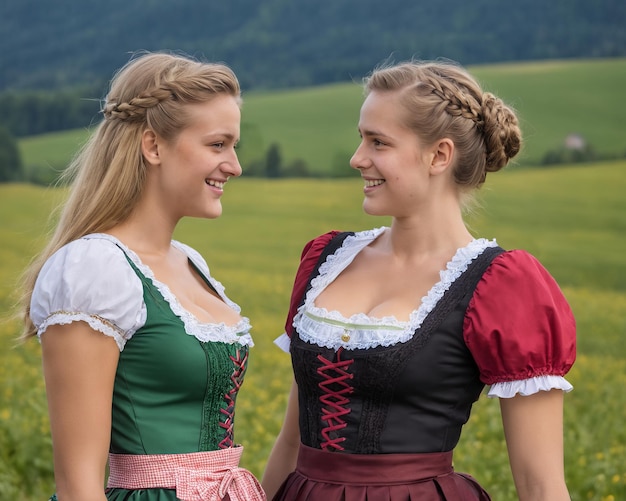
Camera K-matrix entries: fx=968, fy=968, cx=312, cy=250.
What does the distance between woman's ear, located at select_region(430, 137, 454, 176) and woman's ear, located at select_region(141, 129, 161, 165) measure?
70cm

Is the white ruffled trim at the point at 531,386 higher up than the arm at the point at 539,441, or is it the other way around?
the white ruffled trim at the point at 531,386

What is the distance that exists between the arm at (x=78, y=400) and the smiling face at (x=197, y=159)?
1.53 feet

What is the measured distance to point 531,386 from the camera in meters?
2.24

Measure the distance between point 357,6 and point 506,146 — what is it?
24725 mm

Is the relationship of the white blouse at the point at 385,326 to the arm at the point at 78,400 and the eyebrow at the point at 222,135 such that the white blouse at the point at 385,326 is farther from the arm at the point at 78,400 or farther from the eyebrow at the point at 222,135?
the arm at the point at 78,400

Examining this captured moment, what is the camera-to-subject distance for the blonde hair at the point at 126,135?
238cm

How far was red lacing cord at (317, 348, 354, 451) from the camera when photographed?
7.90ft

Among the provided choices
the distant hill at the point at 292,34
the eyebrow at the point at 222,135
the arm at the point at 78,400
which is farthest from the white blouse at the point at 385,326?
the distant hill at the point at 292,34

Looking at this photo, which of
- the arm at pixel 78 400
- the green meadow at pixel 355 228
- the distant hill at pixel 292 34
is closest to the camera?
the arm at pixel 78 400

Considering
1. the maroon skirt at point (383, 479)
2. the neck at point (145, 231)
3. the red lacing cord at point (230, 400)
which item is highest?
the neck at point (145, 231)

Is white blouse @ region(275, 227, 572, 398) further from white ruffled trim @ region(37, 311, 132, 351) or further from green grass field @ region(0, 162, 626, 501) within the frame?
green grass field @ region(0, 162, 626, 501)

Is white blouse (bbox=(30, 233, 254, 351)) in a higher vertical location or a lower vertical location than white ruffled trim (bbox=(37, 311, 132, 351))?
higher

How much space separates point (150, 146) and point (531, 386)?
1091 millimetres

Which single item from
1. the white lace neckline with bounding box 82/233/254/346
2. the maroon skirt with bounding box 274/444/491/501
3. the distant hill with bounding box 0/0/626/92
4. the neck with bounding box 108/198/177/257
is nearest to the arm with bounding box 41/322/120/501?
the white lace neckline with bounding box 82/233/254/346
